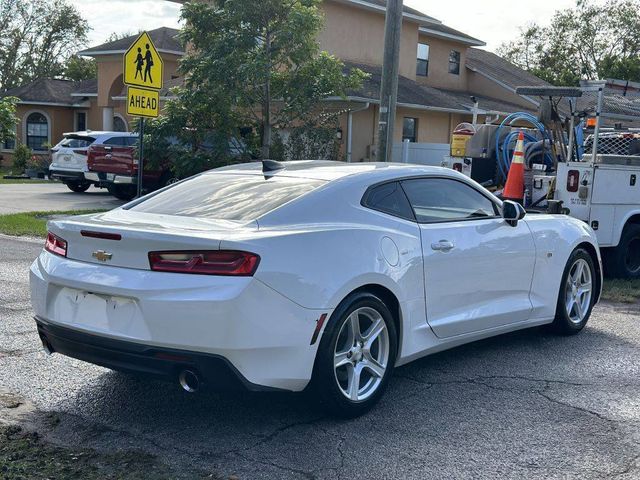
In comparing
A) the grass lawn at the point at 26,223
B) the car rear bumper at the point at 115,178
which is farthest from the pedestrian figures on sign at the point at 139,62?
the car rear bumper at the point at 115,178

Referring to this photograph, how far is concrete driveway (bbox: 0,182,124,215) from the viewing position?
18.9 metres

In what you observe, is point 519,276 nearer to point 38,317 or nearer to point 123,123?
point 38,317

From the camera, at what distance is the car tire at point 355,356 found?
468 cm

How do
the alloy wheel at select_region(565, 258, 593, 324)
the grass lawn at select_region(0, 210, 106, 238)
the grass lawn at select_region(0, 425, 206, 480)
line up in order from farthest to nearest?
the grass lawn at select_region(0, 210, 106, 238) → the alloy wheel at select_region(565, 258, 593, 324) → the grass lawn at select_region(0, 425, 206, 480)

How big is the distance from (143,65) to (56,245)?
6.82m

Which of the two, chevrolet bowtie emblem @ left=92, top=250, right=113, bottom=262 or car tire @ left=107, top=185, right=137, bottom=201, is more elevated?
chevrolet bowtie emblem @ left=92, top=250, right=113, bottom=262

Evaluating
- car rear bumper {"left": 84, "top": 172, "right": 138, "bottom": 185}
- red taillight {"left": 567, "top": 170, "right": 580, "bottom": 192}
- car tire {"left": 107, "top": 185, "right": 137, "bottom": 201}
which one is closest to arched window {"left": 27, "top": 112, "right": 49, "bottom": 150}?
car tire {"left": 107, "top": 185, "right": 137, "bottom": 201}

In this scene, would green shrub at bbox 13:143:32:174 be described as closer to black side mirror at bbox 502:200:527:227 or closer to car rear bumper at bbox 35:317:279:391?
black side mirror at bbox 502:200:527:227

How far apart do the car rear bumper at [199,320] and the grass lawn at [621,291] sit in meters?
5.76

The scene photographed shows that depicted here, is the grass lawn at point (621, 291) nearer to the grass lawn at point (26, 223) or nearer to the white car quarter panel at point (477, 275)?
the white car quarter panel at point (477, 275)

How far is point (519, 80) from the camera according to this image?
35.1 meters

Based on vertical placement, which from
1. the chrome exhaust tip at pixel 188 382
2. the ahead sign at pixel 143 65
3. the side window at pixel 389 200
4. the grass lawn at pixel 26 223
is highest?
the ahead sign at pixel 143 65

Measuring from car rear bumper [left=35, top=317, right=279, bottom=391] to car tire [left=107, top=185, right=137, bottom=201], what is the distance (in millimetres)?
17158

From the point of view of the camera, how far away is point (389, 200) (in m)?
5.48
